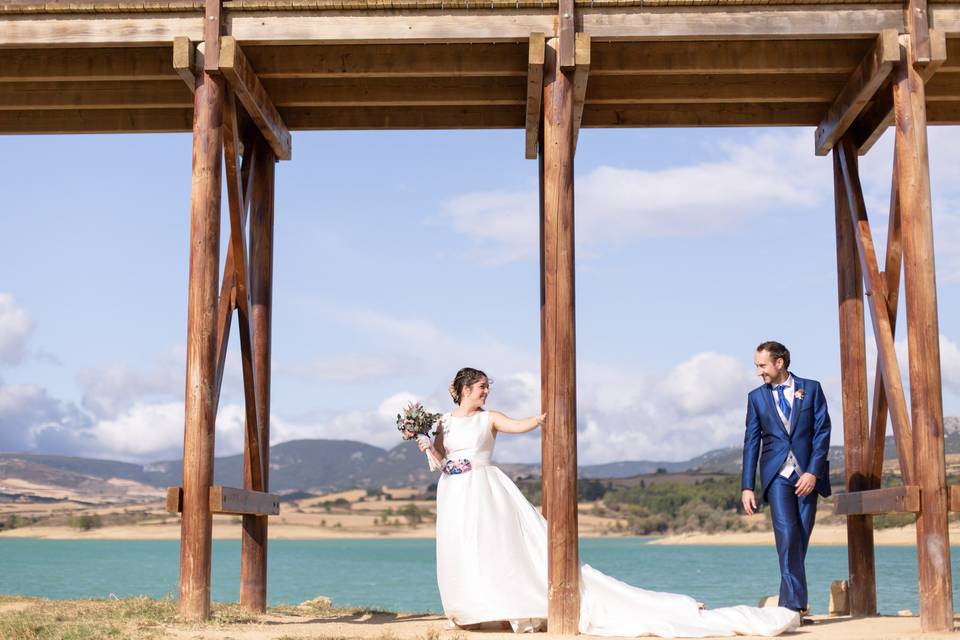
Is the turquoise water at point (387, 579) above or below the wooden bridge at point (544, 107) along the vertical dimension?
below

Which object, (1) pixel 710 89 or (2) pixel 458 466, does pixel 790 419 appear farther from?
(1) pixel 710 89

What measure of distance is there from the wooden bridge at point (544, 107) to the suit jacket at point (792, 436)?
719 millimetres

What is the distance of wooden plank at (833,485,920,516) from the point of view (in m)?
10.8

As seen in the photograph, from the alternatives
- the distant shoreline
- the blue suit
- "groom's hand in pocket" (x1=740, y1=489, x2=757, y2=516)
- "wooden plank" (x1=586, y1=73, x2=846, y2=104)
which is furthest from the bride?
the distant shoreline

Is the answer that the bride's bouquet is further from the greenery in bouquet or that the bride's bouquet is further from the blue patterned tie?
the blue patterned tie

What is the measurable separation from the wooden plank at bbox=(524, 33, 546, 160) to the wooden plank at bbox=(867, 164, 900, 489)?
11.3 feet

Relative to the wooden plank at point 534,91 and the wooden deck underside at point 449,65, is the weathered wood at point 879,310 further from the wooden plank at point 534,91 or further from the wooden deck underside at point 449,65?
the wooden plank at point 534,91

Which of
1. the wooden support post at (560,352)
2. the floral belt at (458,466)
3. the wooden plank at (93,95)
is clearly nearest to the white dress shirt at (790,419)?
the wooden support post at (560,352)

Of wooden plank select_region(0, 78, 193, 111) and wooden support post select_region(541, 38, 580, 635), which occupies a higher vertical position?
wooden plank select_region(0, 78, 193, 111)

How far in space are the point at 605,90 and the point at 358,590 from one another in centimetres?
4149

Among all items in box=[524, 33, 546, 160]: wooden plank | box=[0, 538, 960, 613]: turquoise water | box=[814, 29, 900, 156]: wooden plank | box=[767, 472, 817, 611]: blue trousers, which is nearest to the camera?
box=[767, 472, 817, 611]: blue trousers

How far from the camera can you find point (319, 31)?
1154cm

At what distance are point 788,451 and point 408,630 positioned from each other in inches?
147

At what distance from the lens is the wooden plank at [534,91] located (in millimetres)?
11203
